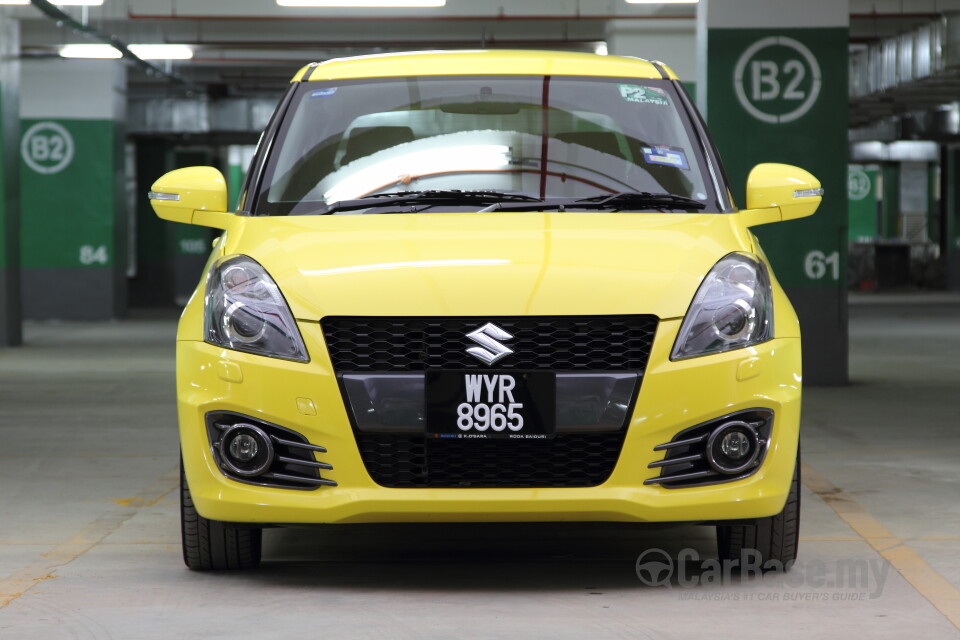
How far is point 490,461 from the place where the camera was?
3975 millimetres

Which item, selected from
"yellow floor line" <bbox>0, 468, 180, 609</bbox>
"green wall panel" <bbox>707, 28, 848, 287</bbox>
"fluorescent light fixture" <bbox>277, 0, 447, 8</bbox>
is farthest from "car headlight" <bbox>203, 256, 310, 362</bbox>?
"fluorescent light fixture" <bbox>277, 0, 447, 8</bbox>

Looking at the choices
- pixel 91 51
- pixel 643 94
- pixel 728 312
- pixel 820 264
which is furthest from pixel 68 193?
pixel 728 312

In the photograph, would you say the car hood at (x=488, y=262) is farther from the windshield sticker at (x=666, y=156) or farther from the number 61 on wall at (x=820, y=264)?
the number 61 on wall at (x=820, y=264)

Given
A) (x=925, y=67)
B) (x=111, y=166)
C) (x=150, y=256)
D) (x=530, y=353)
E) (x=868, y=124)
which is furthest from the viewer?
(x=868, y=124)

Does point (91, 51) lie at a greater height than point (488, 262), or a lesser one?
greater

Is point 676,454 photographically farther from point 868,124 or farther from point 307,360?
point 868,124

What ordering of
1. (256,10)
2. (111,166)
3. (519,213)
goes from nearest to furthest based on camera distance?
(519,213) → (256,10) → (111,166)

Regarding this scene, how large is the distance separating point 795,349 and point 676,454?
0.50m

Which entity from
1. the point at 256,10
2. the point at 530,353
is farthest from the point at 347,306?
the point at 256,10

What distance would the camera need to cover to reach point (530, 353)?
154 inches

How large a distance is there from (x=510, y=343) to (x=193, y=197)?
1391 millimetres

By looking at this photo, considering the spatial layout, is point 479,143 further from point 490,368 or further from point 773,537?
point 773,537

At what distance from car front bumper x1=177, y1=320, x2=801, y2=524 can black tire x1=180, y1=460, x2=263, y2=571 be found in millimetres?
380

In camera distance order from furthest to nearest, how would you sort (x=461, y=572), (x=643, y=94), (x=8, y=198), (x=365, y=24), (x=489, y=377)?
(x=365, y=24) → (x=8, y=198) → (x=643, y=94) → (x=461, y=572) → (x=489, y=377)
